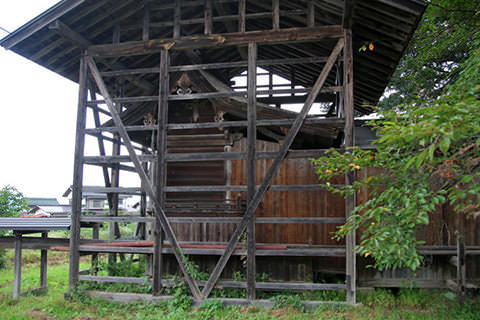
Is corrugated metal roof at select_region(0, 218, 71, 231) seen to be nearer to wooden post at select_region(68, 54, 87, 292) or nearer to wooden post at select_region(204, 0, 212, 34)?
wooden post at select_region(68, 54, 87, 292)

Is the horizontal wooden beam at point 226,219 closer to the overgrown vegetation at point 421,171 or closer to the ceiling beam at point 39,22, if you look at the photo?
the overgrown vegetation at point 421,171

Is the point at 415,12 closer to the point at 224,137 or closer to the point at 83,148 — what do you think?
the point at 224,137

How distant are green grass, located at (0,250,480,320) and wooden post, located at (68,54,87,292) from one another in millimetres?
776

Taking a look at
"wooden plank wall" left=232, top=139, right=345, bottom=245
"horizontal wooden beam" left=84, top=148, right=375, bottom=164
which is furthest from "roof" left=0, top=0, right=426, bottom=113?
"wooden plank wall" left=232, top=139, right=345, bottom=245

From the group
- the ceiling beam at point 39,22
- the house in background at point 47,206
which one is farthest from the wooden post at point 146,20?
the house in background at point 47,206

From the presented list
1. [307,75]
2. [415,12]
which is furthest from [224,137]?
[415,12]

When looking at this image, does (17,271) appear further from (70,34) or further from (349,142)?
(349,142)

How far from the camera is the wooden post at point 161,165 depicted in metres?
7.77

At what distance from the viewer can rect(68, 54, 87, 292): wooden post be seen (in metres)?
8.27

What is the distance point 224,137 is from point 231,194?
5.10 ft

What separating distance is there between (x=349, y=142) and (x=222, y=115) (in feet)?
11.3

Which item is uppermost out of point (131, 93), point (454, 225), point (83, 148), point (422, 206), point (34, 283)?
point (131, 93)

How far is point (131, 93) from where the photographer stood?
11938mm

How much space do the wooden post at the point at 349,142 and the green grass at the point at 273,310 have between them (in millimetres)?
516
